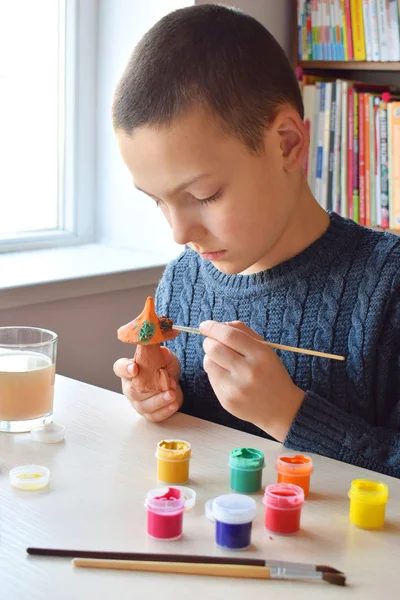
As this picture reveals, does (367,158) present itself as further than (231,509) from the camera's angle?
Yes

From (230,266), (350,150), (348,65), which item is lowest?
(230,266)

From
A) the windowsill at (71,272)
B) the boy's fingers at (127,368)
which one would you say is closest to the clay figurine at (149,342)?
the boy's fingers at (127,368)

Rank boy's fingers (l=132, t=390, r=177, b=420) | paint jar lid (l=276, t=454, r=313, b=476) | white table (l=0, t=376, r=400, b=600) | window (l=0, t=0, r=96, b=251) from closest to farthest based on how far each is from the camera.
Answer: white table (l=0, t=376, r=400, b=600), paint jar lid (l=276, t=454, r=313, b=476), boy's fingers (l=132, t=390, r=177, b=420), window (l=0, t=0, r=96, b=251)

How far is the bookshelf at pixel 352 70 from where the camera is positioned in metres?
2.37

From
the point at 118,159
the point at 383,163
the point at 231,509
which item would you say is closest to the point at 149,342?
the point at 231,509

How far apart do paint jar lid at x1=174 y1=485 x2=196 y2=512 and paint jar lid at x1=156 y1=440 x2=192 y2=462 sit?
4cm

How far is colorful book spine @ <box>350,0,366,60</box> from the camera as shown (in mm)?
2344

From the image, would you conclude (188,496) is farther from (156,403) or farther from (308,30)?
(308,30)

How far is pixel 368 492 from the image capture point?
0.90 metres

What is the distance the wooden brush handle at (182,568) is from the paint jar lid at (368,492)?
0.16 m

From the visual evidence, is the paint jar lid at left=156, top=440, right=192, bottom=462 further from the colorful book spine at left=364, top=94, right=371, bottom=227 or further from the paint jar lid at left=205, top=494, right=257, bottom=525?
the colorful book spine at left=364, top=94, right=371, bottom=227

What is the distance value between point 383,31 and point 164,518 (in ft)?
6.05

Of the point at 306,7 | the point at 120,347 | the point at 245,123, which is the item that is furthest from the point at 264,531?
the point at 306,7

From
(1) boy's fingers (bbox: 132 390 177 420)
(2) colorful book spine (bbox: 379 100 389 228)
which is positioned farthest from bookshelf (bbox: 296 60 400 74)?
(1) boy's fingers (bbox: 132 390 177 420)
